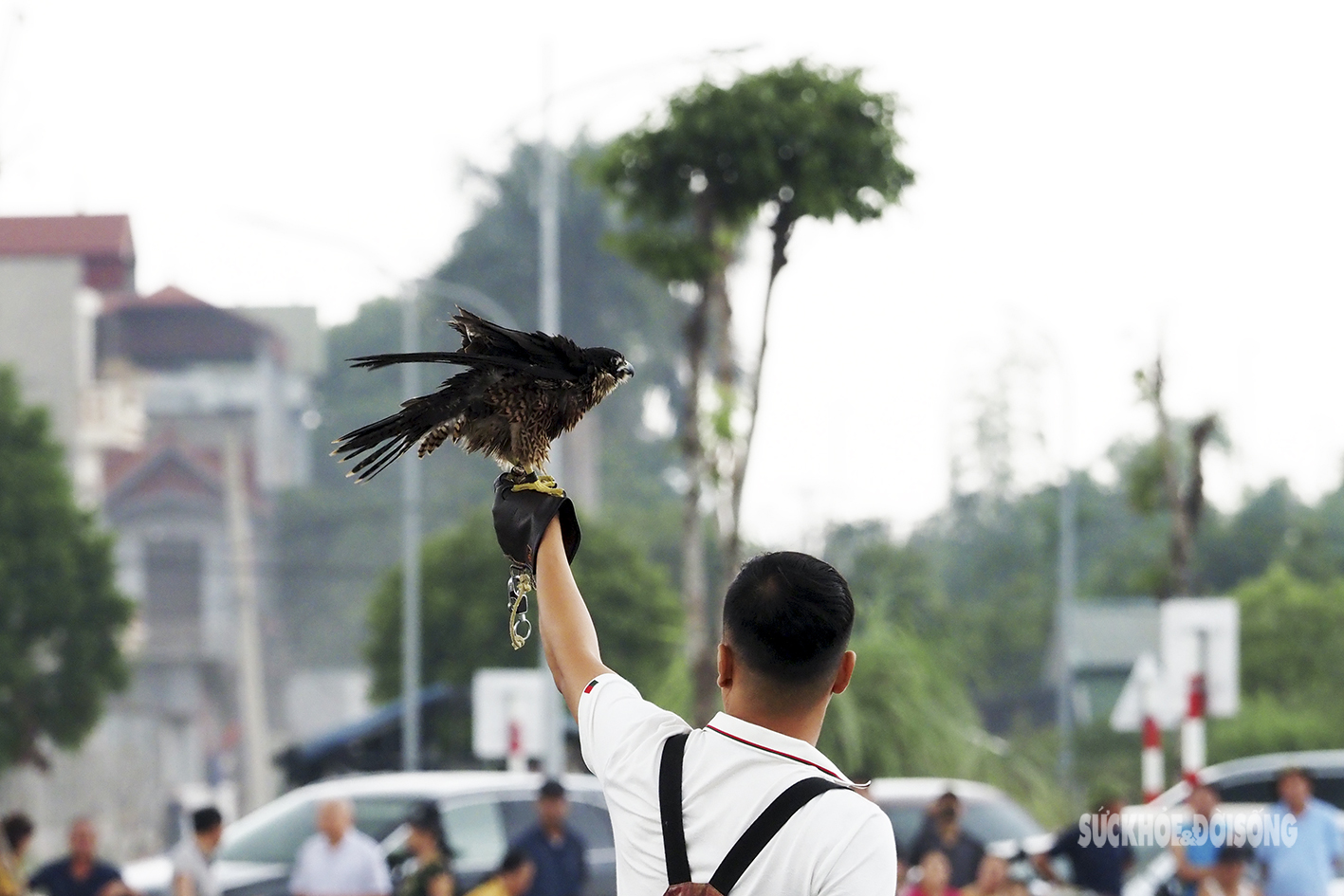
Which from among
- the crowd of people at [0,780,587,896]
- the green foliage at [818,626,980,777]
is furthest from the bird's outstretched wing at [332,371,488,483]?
the green foliage at [818,626,980,777]

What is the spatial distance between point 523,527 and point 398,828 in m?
9.86

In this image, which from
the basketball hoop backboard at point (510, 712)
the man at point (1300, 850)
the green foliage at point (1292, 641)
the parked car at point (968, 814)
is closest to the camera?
the man at point (1300, 850)

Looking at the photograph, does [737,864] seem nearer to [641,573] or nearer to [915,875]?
[915,875]

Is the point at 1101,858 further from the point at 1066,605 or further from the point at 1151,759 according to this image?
the point at 1066,605

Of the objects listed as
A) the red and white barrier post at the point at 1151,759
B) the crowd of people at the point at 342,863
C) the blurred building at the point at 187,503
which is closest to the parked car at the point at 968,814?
the red and white barrier post at the point at 1151,759

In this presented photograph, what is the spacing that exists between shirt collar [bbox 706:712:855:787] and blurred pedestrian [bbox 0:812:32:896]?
23.7 ft

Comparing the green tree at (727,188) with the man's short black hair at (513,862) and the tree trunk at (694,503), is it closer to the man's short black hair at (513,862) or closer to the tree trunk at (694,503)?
the tree trunk at (694,503)

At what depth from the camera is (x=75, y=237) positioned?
3069 centimetres

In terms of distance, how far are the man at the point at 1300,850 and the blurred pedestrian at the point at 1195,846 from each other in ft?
1.35

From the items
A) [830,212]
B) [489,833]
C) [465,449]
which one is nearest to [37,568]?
[489,833]

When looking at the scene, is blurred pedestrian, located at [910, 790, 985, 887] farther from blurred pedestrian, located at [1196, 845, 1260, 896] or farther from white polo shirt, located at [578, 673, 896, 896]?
white polo shirt, located at [578, 673, 896, 896]

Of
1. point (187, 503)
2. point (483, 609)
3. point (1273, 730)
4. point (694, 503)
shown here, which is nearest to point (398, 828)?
point (694, 503)

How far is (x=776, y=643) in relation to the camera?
236cm

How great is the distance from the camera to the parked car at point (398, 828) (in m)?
11.6
